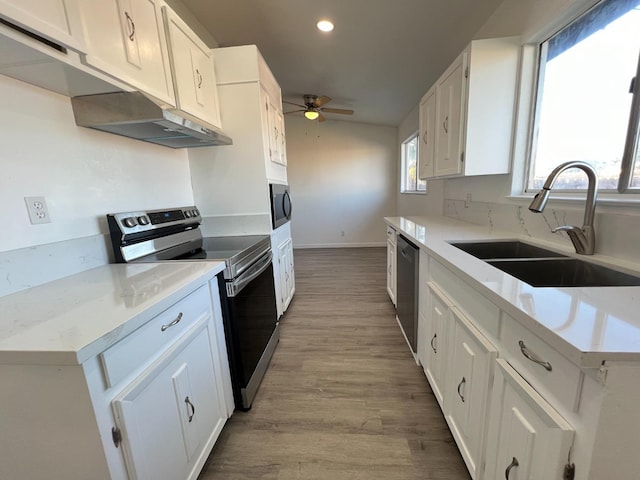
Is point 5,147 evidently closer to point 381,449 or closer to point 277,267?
point 277,267

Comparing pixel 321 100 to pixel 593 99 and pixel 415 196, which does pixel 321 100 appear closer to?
pixel 415 196

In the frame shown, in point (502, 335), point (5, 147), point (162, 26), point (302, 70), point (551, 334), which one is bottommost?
point (502, 335)

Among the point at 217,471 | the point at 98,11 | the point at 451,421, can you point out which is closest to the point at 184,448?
the point at 217,471

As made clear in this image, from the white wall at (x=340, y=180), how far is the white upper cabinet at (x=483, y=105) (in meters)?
3.59

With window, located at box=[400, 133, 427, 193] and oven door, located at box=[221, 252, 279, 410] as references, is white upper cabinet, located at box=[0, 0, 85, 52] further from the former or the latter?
window, located at box=[400, 133, 427, 193]

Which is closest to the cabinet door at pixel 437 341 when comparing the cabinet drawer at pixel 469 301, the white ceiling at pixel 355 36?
the cabinet drawer at pixel 469 301

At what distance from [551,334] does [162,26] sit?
2187 mm

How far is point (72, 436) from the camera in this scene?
0.70m

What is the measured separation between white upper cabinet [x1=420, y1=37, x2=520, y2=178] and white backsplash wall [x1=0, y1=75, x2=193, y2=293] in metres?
2.18

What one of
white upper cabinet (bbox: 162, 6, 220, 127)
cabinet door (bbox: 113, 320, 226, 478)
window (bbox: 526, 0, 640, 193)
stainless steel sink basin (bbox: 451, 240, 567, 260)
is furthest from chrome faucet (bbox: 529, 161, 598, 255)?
white upper cabinet (bbox: 162, 6, 220, 127)

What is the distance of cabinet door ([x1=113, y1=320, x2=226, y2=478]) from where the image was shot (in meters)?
0.79

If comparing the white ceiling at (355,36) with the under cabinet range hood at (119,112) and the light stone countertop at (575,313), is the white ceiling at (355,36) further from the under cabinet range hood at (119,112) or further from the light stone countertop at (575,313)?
the light stone countertop at (575,313)

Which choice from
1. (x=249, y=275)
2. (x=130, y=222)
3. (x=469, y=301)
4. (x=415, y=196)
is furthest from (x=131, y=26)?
(x=415, y=196)

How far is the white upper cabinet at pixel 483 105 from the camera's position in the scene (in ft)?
5.55
